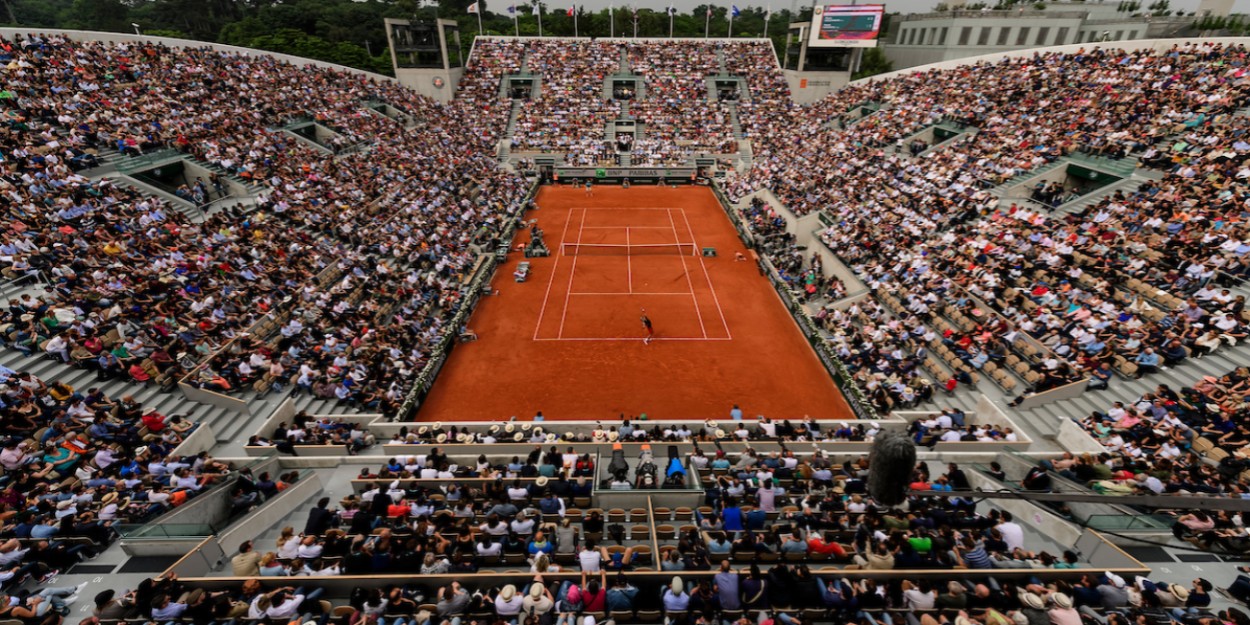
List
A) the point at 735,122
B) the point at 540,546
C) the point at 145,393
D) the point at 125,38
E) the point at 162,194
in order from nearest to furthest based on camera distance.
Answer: the point at 540,546, the point at 145,393, the point at 162,194, the point at 125,38, the point at 735,122

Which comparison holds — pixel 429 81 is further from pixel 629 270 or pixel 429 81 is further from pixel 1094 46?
pixel 1094 46

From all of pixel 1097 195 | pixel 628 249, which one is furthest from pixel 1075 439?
pixel 628 249

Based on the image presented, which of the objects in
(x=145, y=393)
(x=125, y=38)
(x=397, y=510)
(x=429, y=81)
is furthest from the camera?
(x=429, y=81)

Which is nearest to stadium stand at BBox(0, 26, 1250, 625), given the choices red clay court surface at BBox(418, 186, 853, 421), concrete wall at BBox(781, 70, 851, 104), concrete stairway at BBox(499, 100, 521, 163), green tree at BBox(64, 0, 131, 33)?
red clay court surface at BBox(418, 186, 853, 421)

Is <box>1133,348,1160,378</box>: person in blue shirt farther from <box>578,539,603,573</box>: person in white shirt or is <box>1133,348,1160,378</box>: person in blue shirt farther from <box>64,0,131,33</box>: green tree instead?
<box>64,0,131,33</box>: green tree

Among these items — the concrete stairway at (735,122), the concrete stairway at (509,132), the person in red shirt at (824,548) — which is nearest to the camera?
the person in red shirt at (824,548)

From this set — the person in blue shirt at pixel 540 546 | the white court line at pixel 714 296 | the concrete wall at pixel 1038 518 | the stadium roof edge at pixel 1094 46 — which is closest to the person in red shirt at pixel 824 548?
the concrete wall at pixel 1038 518

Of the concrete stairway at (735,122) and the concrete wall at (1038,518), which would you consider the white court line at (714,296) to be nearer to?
the concrete wall at (1038,518)
